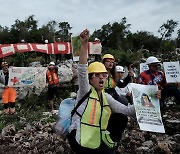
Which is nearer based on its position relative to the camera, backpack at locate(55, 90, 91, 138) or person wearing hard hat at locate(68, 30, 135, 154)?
person wearing hard hat at locate(68, 30, 135, 154)

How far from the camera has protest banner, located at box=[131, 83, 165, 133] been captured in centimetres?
316

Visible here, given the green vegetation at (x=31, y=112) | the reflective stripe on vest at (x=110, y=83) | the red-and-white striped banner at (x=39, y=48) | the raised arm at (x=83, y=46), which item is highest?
the red-and-white striped banner at (x=39, y=48)

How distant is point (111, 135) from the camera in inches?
120

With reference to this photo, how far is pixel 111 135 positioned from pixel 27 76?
8.86 metres

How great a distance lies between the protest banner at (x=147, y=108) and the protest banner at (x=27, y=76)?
7689mm

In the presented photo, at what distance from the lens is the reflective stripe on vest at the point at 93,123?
2771 millimetres

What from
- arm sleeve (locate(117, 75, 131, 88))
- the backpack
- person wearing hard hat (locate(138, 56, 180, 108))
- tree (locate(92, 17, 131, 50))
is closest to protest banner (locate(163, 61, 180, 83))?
person wearing hard hat (locate(138, 56, 180, 108))

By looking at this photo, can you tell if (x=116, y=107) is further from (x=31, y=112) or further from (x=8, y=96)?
(x=8, y=96)

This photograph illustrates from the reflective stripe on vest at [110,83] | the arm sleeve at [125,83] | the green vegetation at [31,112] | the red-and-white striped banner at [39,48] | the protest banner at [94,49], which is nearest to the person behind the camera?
the reflective stripe on vest at [110,83]

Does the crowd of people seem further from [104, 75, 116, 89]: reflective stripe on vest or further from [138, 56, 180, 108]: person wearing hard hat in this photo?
[138, 56, 180, 108]: person wearing hard hat

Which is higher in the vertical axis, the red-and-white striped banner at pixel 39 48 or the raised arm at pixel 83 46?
the red-and-white striped banner at pixel 39 48

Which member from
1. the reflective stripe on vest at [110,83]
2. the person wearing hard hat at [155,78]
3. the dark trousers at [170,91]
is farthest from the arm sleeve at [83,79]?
A: the dark trousers at [170,91]

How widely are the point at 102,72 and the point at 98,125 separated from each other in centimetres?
48

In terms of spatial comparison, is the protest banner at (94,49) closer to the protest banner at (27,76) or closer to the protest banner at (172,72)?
the protest banner at (27,76)
